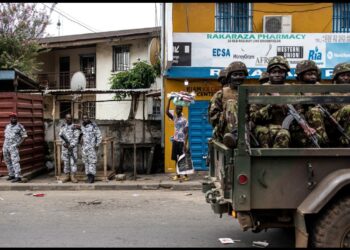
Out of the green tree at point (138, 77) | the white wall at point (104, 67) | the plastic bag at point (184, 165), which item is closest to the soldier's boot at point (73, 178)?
the plastic bag at point (184, 165)

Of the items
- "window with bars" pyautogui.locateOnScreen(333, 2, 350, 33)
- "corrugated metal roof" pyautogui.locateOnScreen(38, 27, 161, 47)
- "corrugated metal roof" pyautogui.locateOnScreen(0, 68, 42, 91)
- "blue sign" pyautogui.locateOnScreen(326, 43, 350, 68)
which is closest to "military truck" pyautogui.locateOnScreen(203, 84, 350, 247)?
"corrugated metal roof" pyautogui.locateOnScreen(0, 68, 42, 91)

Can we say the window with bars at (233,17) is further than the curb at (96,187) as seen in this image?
Yes

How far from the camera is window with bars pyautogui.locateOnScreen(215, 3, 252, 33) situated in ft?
40.1

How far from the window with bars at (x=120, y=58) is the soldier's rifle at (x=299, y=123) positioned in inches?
730

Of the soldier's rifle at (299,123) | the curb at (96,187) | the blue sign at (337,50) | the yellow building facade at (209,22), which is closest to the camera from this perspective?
the soldier's rifle at (299,123)

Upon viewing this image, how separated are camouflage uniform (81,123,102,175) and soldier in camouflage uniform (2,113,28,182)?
148cm

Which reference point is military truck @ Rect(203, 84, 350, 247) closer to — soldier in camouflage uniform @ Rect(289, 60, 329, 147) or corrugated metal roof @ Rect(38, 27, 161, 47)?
soldier in camouflage uniform @ Rect(289, 60, 329, 147)

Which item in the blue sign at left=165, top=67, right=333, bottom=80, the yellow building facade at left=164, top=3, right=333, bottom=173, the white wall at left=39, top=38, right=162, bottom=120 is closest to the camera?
the blue sign at left=165, top=67, right=333, bottom=80

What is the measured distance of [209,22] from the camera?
12078 millimetres

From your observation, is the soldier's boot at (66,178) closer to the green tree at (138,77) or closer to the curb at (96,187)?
the curb at (96,187)

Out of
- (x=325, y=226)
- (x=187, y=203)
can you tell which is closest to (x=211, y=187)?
(x=325, y=226)

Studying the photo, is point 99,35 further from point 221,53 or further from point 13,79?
point 221,53

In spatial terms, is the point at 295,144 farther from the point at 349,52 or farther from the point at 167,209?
the point at 349,52

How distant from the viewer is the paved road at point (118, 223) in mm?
5668
